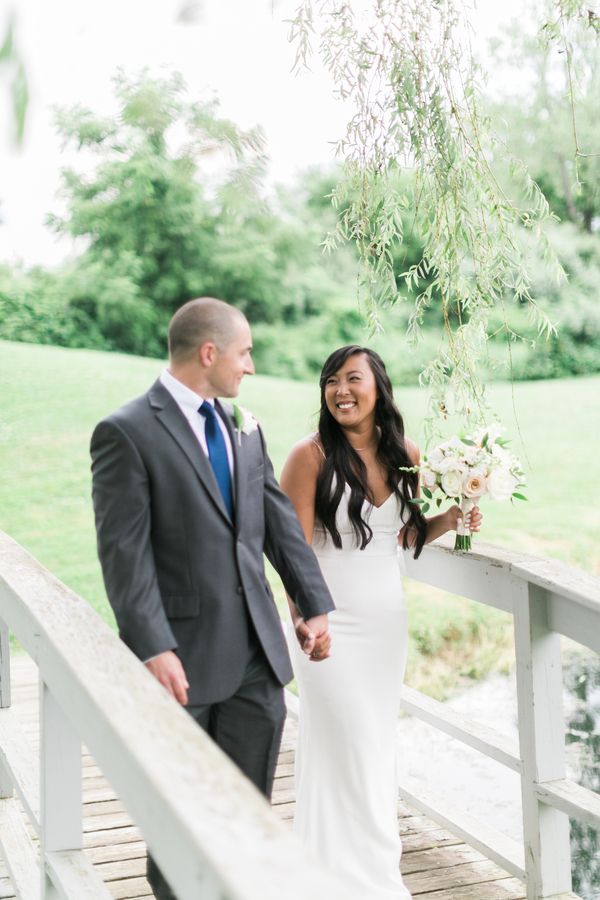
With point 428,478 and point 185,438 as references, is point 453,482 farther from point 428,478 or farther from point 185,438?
point 185,438

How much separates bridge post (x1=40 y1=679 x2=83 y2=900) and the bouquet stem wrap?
147cm

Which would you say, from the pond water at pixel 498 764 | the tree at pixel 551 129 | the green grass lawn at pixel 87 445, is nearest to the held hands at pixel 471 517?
the pond water at pixel 498 764

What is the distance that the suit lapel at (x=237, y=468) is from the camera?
2.60m

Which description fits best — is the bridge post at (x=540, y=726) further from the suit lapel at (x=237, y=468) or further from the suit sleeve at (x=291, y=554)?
the suit lapel at (x=237, y=468)

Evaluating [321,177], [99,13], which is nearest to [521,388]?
[321,177]

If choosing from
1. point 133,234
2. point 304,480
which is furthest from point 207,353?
point 133,234

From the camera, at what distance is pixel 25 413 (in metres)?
16.5

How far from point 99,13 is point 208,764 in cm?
90

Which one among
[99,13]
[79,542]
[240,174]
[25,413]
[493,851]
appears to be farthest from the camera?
[25,413]

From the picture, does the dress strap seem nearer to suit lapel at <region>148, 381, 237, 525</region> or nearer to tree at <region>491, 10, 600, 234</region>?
suit lapel at <region>148, 381, 237, 525</region>

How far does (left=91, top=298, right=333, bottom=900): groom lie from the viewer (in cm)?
244

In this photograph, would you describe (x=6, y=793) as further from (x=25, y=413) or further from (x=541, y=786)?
(x=25, y=413)

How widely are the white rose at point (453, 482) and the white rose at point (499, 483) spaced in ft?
0.29

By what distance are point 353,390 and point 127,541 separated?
1044 millimetres
